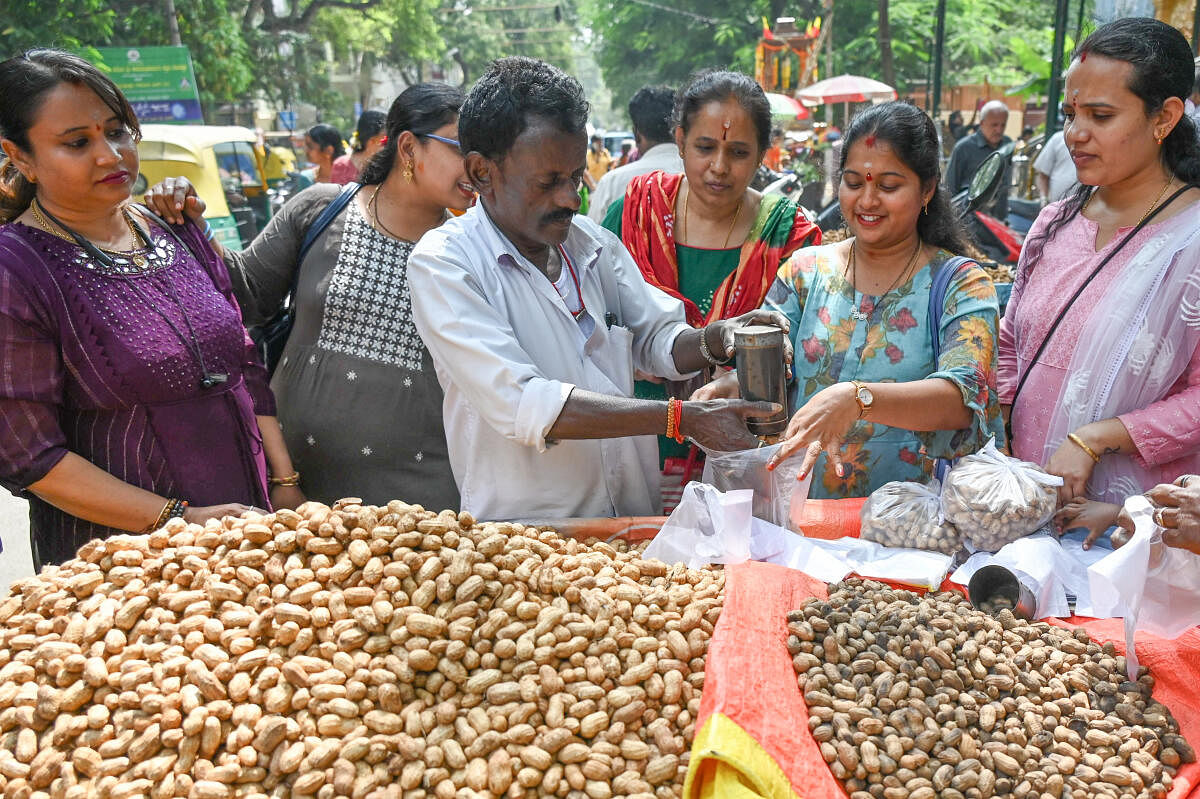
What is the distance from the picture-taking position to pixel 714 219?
2.97 m

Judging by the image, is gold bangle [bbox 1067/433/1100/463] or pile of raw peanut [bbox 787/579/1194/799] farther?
gold bangle [bbox 1067/433/1100/463]

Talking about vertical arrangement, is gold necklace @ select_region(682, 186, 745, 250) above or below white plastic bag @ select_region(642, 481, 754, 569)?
above

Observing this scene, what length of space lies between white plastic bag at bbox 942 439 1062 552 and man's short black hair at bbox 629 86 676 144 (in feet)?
9.79

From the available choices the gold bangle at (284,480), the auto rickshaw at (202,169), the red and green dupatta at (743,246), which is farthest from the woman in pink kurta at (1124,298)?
the auto rickshaw at (202,169)

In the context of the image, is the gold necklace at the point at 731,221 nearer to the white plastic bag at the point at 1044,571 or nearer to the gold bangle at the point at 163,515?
the white plastic bag at the point at 1044,571

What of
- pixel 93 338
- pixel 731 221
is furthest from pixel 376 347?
pixel 731 221

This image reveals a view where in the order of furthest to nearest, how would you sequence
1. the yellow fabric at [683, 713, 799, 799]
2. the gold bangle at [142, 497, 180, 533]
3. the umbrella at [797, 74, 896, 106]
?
the umbrella at [797, 74, 896, 106], the gold bangle at [142, 497, 180, 533], the yellow fabric at [683, 713, 799, 799]

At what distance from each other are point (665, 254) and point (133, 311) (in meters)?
1.59

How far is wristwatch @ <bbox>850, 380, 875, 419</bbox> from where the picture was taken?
1943mm

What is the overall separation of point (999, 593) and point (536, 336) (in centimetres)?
108

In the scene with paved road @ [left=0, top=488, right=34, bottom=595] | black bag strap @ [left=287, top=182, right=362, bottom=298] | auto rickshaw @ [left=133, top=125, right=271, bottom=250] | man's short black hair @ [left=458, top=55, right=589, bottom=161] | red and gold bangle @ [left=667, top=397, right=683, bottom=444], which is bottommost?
paved road @ [left=0, top=488, right=34, bottom=595]

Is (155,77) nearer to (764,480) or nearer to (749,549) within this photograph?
(764,480)

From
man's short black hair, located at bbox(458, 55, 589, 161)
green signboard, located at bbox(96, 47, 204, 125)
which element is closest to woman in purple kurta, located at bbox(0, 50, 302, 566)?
man's short black hair, located at bbox(458, 55, 589, 161)

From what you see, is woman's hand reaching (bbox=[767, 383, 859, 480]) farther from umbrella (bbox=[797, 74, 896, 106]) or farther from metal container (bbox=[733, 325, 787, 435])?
umbrella (bbox=[797, 74, 896, 106])
